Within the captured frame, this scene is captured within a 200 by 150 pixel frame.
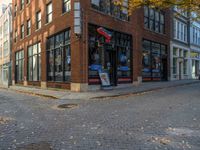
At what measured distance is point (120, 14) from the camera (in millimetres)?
21266

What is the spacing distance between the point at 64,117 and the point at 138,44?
16.0m

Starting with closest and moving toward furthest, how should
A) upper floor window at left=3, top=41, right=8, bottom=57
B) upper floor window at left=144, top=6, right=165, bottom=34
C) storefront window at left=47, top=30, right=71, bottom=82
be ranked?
storefront window at left=47, top=30, right=71, bottom=82 → upper floor window at left=144, top=6, right=165, bottom=34 → upper floor window at left=3, top=41, right=8, bottom=57

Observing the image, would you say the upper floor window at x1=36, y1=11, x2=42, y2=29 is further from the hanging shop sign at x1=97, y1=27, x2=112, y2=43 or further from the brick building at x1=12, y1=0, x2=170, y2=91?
the hanging shop sign at x1=97, y1=27, x2=112, y2=43

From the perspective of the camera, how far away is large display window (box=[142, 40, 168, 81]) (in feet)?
82.7

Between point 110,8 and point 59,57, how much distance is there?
549cm

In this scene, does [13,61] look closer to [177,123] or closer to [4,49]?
[4,49]

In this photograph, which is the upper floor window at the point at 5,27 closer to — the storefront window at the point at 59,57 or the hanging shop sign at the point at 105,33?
the storefront window at the point at 59,57

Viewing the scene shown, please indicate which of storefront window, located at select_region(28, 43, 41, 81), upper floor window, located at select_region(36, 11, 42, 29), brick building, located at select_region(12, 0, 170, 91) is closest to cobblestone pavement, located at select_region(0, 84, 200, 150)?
brick building, located at select_region(12, 0, 170, 91)

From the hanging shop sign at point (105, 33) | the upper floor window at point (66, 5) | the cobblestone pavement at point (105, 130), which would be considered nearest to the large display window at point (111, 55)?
the hanging shop sign at point (105, 33)

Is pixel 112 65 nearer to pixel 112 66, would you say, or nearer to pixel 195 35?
pixel 112 66

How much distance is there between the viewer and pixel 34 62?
26.0 m

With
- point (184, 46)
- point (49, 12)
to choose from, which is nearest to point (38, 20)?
point (49, 12)

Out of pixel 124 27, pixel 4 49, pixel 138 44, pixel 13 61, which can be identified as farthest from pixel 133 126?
pixel 4 49

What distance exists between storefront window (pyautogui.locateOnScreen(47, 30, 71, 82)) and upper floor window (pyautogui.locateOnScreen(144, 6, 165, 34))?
9.53 m
